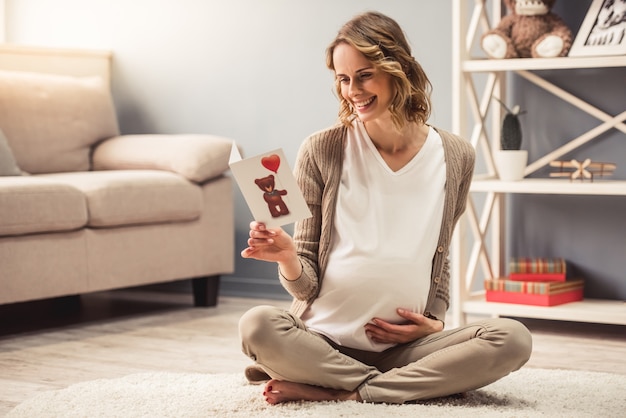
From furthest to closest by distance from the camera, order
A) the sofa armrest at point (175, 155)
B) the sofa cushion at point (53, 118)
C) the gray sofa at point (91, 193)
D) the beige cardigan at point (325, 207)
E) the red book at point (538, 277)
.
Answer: the sofa cushion at point (53, 118), the sofa armrest at point (175, 155), the red book at point (538, 277), the gray sofa at point (91, 193), the beige cardigan at point (325, 207)

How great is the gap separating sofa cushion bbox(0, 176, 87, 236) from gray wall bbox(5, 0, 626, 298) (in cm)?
90

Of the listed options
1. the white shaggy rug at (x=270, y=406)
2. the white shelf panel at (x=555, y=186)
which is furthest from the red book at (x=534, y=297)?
the white shaggy rug at (x=270, y=406)

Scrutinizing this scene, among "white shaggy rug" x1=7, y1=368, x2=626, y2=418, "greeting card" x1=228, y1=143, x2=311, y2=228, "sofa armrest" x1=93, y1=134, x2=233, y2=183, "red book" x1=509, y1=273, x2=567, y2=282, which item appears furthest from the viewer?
"sofa armrest" x1=93, y1=134, x2=233, y2=183

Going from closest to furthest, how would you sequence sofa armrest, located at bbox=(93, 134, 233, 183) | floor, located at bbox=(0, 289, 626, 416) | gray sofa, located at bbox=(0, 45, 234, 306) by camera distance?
floor, located at bbox=(0, 289, 626, 416), gray sofa, located at bbox=(0, 45, 234, 306), sofa armrest, located at bbox=(93, 134, 233, 183)

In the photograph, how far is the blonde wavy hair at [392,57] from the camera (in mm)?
1918

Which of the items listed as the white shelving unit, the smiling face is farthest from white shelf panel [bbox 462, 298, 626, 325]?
the smiling face

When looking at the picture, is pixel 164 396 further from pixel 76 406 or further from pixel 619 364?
pixel 619 364

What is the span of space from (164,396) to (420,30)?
1681mm

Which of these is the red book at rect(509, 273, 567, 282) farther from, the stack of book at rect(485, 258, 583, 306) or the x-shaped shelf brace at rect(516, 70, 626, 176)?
the x-shaped shelf brace at rect(516, 70, 626, 176)

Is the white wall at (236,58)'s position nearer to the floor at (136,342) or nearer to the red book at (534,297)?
the floor at (136,342)

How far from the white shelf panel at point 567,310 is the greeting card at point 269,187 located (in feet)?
4.14

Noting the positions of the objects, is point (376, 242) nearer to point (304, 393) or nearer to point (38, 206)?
point (304, 393)

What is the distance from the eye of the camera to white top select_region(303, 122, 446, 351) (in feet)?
6.50

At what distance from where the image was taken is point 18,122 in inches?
135
